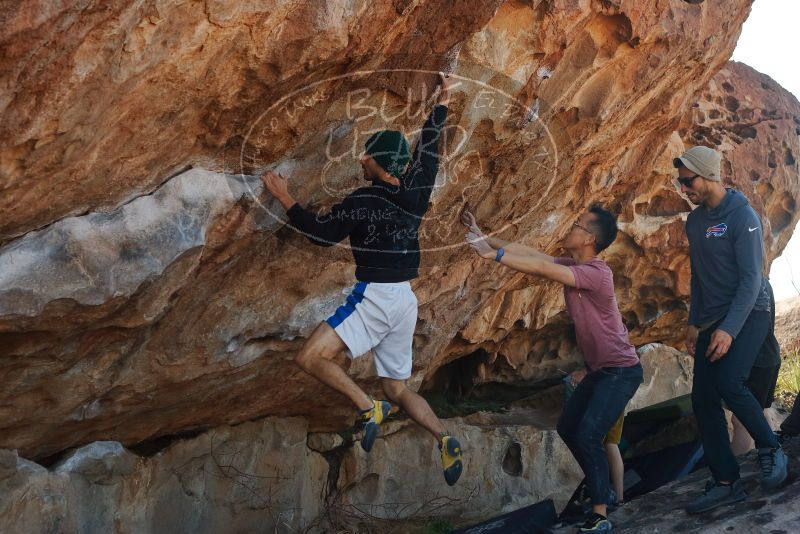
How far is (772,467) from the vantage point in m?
4.66

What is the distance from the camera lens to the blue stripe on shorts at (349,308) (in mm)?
4450

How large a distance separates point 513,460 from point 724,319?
3322 mm

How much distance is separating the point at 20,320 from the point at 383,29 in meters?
2.13

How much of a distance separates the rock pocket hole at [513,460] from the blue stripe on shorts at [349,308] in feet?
11.7

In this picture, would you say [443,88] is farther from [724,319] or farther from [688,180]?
[724,319]

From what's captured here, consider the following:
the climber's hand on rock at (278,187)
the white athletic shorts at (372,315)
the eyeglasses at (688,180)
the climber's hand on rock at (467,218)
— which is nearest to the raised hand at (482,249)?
the white athletic shorts at (372,315)

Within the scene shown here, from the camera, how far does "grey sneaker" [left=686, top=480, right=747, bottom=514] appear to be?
4.76 m

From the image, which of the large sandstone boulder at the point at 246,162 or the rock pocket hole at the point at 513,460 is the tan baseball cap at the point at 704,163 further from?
the rock pocket hole at the point at 513,460

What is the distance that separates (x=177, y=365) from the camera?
5.02 metres

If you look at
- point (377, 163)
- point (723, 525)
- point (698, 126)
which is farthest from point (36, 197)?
point (698, 126)

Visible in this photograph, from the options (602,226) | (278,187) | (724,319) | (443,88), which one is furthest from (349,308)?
(724,319)

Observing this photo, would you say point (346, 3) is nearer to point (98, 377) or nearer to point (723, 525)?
point (98, 377)

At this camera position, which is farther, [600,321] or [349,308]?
[600,321]

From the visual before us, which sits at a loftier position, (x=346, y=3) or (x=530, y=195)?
(x=346, y=3)
